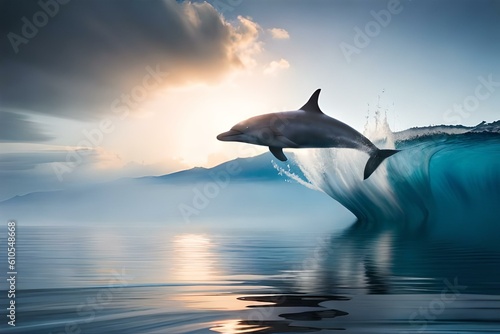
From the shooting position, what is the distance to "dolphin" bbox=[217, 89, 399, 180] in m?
6.34

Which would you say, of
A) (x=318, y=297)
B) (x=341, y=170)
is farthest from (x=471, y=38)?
(x=318, y=297)

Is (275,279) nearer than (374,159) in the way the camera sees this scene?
Yes

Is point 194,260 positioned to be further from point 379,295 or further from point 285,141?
point 379,295

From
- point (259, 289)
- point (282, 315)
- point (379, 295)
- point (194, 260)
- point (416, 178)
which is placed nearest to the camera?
point (282, 315)

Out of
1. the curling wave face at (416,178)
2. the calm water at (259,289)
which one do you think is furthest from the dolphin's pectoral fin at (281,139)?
the curling wave face at (416,178)

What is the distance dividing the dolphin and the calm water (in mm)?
1319

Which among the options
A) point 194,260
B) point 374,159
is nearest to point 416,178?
A: point 374,159

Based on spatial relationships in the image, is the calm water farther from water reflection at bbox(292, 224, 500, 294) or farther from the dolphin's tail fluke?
the dolphin's tail fluke

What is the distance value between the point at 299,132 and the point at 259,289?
7.09ft

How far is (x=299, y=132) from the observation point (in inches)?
251

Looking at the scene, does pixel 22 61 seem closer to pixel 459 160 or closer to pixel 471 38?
pixel 471 38

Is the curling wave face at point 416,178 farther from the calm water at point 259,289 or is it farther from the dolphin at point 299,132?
the dolphin at point 299,132

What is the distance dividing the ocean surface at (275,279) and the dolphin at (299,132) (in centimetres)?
132

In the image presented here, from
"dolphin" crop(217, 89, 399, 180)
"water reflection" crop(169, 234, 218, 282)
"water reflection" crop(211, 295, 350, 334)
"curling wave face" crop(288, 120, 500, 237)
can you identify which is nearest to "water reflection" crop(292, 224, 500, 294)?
"water reflection" crop(211, 295, 350, 334)
